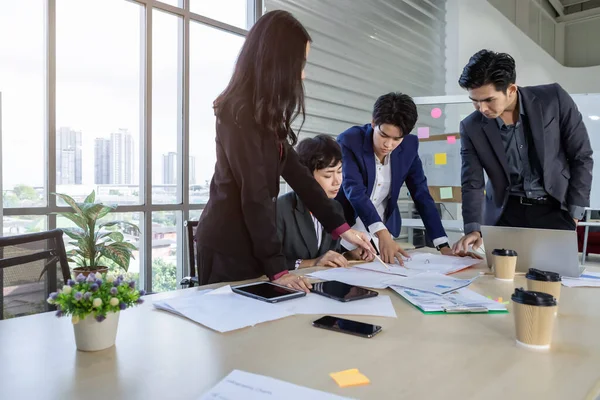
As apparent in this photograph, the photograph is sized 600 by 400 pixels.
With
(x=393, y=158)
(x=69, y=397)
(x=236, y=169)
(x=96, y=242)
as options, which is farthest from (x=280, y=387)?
(x=96, y=242)

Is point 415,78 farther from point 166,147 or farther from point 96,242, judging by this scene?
point 96,242

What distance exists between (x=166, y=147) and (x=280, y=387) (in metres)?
3.31

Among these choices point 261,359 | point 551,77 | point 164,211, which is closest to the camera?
point 261,359

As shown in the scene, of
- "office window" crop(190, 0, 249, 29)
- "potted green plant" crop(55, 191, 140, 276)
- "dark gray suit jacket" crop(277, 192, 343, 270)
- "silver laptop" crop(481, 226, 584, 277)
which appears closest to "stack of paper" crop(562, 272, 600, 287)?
"silver laptop" crop(481, 226, 584, 277)

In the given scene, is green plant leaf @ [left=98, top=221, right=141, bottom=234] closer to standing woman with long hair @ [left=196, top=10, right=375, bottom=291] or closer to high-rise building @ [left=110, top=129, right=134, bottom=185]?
high-rise building @ [left=110, top=129, right=134, bottom=185]

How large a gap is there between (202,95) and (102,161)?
1034 millimetres

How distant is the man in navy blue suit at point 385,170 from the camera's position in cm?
194

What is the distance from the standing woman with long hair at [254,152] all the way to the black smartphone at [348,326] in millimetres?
269

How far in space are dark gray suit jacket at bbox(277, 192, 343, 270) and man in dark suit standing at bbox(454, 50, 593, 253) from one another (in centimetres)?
60

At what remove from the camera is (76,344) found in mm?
753

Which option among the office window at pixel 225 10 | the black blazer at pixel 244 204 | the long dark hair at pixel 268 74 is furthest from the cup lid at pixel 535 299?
the office window at pixel 225 10

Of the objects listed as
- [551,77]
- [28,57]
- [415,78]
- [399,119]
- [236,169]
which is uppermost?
[551,77]

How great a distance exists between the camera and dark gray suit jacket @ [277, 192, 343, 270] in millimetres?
1765

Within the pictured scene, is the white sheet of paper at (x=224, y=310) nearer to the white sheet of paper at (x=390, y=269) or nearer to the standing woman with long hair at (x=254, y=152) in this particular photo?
the standing woman with long hair at (x=254, y=152)
